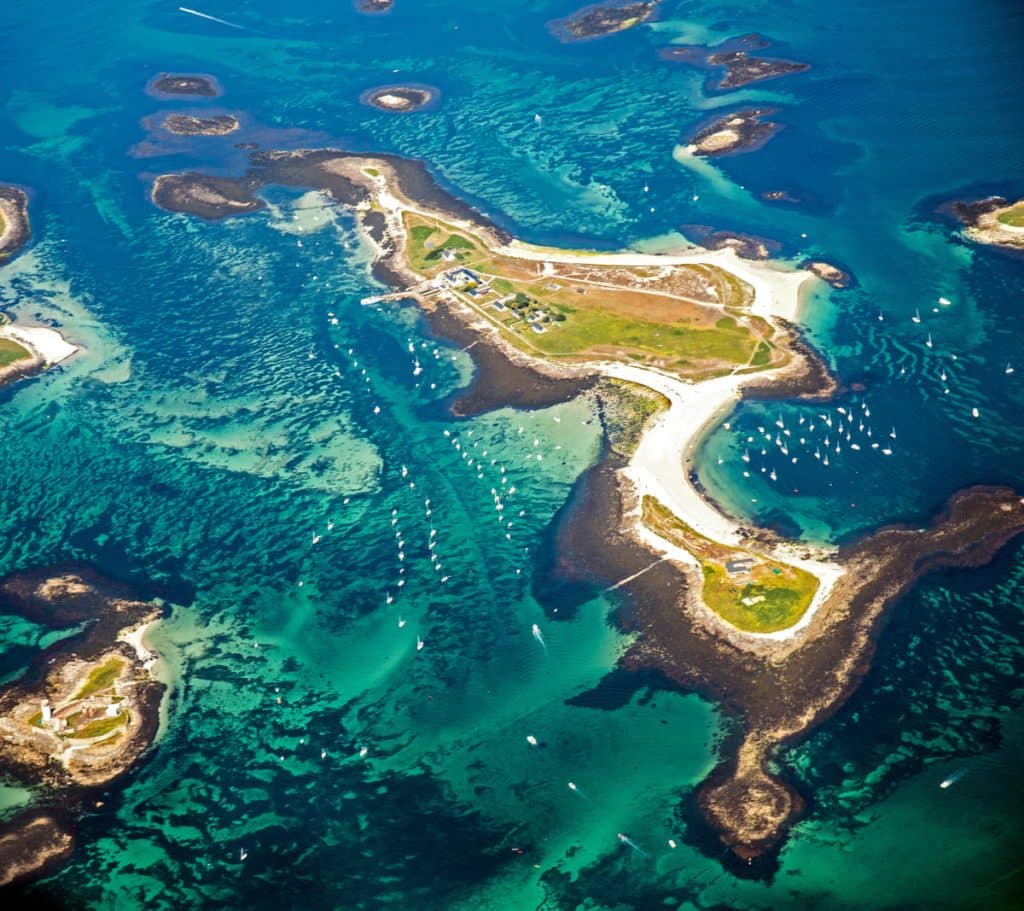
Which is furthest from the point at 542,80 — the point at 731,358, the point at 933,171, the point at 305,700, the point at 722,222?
the point at 305,700

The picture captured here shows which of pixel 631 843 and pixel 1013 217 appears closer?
pixel 631 843

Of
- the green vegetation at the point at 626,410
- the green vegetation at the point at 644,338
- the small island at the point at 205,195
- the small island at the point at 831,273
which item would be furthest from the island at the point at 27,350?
the small island at the point at 831,273

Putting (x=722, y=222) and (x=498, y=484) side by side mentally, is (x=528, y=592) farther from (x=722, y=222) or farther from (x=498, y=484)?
(x=722, y=222)

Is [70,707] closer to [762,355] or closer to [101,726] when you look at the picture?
[101,726]

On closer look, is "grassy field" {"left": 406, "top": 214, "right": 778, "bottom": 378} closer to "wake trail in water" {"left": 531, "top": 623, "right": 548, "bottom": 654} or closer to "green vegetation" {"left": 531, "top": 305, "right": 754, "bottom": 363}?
"green vegetation" {"left": 531, "top": 305, "right": 754, "bottom": 363}

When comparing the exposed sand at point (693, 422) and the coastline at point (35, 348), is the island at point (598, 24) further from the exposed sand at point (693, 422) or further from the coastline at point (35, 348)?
the coastline at point (35, 348)

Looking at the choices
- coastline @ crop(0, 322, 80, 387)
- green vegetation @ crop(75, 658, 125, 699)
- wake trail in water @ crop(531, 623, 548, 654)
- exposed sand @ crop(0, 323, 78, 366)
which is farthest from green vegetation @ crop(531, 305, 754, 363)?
coastline @ crop(0, 322, 80, 387)

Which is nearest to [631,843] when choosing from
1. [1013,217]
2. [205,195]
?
[1013,217]
